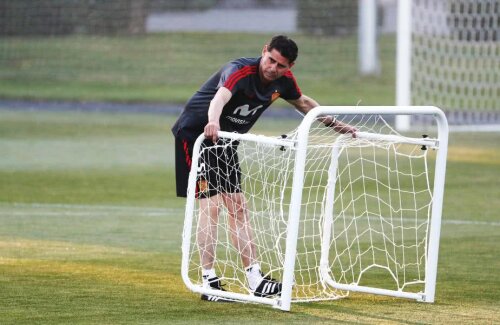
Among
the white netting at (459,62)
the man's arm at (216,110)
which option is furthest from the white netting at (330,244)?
the white netting at (459,62)

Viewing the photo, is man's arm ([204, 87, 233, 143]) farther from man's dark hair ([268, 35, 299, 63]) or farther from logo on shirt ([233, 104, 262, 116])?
man's dark hair ([268, 35, 299, 63])

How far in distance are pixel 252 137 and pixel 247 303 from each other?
1.21 metres

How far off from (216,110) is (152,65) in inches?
1286

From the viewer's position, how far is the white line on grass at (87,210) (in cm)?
1386

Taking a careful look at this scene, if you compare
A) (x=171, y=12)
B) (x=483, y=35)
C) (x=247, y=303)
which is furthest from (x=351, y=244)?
(x=171, y=12)

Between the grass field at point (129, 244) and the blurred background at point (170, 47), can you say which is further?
the blurred background at point (170, 47)

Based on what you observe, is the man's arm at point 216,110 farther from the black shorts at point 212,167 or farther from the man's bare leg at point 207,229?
the man's bare leg at point 207,229

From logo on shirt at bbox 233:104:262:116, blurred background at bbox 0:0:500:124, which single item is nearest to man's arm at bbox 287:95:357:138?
logo on shirt at bbox 233:104:262:116

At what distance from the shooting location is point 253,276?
30.0ft

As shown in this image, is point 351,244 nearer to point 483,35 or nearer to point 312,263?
point 312,263

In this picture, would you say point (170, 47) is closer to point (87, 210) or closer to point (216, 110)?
point (87, 210)

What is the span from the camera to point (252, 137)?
28.5ft

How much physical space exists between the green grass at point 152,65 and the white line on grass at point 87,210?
20720 mm

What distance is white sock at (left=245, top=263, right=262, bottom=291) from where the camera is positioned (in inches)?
359
